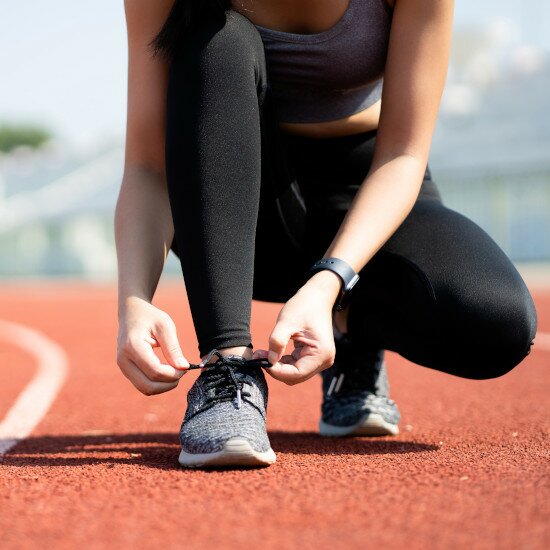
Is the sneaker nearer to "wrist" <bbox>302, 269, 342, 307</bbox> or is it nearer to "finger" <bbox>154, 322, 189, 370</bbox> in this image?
"finger" <bbox>154, 322, 189, 370</bbox>

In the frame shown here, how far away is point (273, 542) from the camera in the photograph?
1.06 m

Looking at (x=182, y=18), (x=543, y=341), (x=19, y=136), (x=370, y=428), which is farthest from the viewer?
(x=19, y=136)

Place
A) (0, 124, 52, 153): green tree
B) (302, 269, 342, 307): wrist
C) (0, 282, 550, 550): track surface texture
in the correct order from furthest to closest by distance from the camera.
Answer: (0, 124, 52, 153): green tree < (302, 269, 342, 307): wrist < (0, 282, 550, 550): track surface texture

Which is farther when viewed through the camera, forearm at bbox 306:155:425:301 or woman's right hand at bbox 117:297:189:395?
forearm at bbox 306:155:425:301

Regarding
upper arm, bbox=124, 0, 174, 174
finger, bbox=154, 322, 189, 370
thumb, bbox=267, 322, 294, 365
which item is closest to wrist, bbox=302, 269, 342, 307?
thumb, bbox=267, 322, 294, 365

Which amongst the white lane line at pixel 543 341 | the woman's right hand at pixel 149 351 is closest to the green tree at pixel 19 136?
the white lane line at pixel 543 341

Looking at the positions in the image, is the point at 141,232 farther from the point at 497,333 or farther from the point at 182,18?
the point at 497,333

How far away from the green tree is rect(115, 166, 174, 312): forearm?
5727cm

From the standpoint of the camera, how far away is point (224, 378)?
1.49 metres

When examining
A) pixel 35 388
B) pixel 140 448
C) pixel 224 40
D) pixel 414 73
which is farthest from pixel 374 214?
pixel 35 388

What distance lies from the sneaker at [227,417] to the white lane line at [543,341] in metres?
3.24

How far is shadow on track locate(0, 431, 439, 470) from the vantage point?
165 cm

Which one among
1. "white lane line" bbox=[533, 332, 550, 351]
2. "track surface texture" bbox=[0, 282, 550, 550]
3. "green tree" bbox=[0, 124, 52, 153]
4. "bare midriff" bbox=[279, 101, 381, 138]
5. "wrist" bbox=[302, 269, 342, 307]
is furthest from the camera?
"green tree" bbox=[0, 124, 52, 153]

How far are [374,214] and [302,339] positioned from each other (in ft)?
1.06
